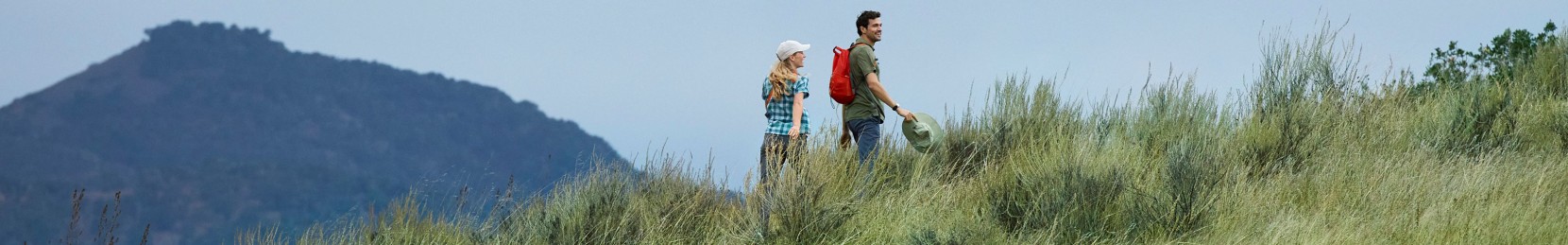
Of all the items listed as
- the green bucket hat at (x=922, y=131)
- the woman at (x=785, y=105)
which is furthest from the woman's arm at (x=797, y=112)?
the green bucket hat at (x=922, y=131)

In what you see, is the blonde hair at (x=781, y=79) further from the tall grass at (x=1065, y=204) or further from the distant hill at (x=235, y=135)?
the distant hill at (x=235, y=135)

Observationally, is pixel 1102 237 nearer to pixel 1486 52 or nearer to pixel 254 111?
pixel 1486 52

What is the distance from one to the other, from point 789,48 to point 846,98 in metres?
0.39

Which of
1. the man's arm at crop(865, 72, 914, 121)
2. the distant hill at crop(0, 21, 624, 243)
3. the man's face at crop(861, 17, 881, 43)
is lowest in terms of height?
the man's arm at crop(865, 72, 914, 121)

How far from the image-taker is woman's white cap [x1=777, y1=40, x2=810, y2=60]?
21.3 feet

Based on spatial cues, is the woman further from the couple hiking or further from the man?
the man

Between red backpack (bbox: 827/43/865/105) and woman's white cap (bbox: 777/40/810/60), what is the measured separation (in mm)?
219

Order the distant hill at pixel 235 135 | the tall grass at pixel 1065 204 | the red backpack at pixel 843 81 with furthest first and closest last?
the distant hill at pixel 235 135
the red backpack at pixel 843 81
the tall grass at pixel 1065 204

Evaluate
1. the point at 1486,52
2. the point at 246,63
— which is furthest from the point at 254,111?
the point at 1486,52

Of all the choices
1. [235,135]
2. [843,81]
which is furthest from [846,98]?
[235,135]

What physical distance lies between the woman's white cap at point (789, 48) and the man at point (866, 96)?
0.26 meters

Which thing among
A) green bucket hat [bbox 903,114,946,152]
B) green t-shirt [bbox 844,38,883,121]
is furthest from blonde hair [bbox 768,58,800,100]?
green bucket hat [bbox 903,114,946,152]

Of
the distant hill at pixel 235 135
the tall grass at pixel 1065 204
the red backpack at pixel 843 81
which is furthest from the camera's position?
the distant hill at pixel 235 135

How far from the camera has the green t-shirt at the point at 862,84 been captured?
256 inches
